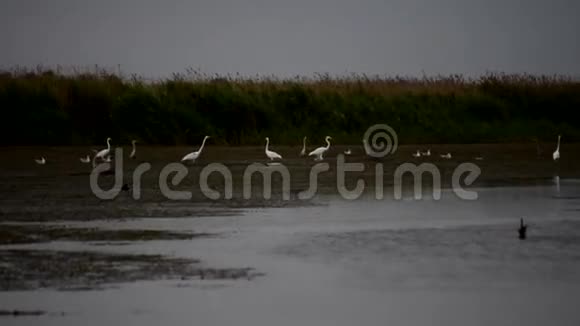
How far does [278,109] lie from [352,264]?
61.4 feet

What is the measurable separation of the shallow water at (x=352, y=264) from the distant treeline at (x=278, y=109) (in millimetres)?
9848

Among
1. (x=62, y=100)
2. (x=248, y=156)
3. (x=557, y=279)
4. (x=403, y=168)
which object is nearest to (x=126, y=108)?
(x=62, y=100)

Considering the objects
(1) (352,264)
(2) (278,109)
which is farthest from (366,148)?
(1) (352,264)

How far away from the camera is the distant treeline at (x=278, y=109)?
30984 millimetres

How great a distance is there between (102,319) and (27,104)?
19482 millimetres

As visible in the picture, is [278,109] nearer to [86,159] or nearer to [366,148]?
[366,148]

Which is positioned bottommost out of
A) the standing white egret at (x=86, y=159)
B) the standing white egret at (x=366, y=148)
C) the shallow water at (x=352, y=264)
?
the shallow water at (x=352, y=264)

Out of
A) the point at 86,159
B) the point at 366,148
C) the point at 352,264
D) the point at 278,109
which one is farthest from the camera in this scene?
the point at 278,109

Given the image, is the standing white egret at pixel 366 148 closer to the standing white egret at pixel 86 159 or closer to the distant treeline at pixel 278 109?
the distant treeline at pixel 278 109

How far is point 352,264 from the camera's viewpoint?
1494 cm

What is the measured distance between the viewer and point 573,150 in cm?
3120

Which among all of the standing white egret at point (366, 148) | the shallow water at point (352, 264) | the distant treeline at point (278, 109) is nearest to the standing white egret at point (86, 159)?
the distant treeline at point (278, 109)

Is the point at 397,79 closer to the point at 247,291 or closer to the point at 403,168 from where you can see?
the point at 403,168

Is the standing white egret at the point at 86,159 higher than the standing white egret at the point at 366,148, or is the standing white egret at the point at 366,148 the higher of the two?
the standing white egret at the point at 366,148
